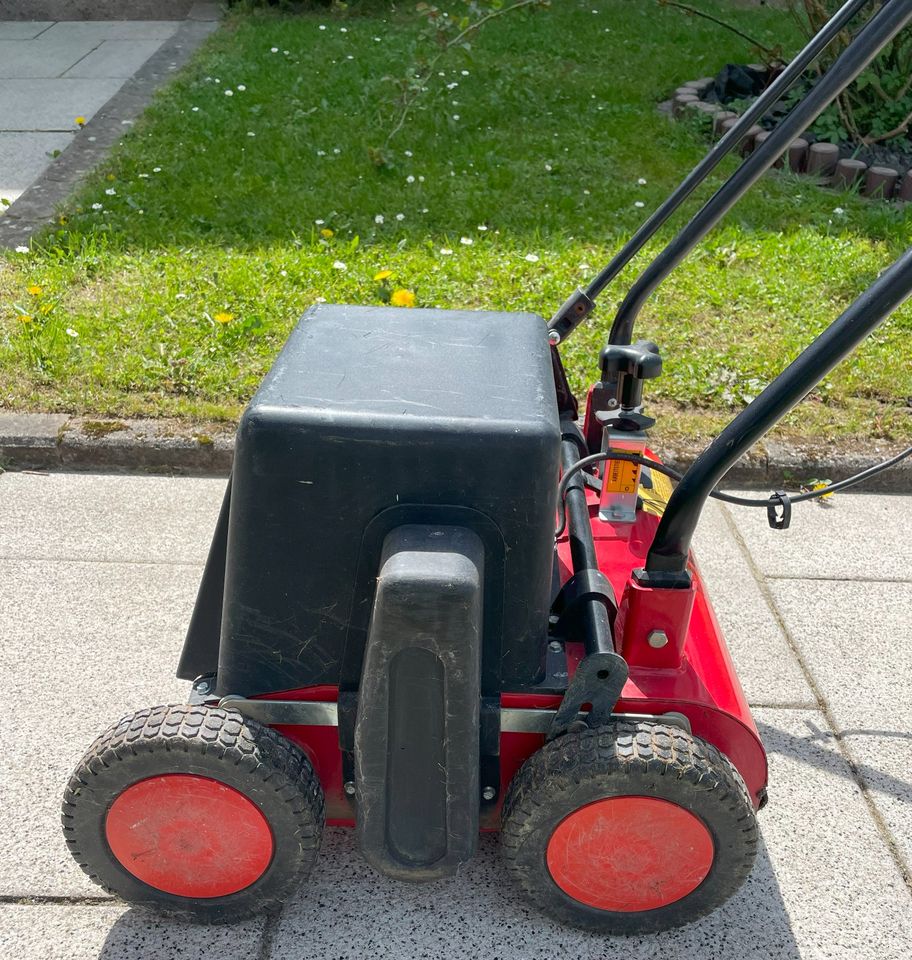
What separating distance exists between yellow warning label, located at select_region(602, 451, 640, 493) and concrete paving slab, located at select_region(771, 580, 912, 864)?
66cm

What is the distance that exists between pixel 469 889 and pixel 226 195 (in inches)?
126

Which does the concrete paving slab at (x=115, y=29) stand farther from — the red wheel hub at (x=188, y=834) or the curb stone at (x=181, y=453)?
the red wheel hub at (x=188, y=834)

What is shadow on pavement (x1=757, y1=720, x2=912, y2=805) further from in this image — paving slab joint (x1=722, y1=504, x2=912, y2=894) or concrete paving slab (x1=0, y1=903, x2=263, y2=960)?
concrete paving slab (x1=0, y1=903, x2=263, y2=960)

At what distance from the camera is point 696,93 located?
17.4 ft

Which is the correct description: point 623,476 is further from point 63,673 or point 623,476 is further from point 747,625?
point 63,673

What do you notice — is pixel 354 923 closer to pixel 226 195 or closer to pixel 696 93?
pixel 226 195

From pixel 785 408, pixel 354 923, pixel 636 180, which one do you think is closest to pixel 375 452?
pixel 785 408

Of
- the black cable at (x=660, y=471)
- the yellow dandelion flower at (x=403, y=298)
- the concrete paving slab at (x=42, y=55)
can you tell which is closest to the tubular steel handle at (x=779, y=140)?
the black cable at (x=660, y=471)

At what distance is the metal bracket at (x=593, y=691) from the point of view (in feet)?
4.47

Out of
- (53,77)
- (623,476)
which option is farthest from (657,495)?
(53,77)

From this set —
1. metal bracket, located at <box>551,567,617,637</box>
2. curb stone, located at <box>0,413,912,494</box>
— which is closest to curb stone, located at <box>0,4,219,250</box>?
curb stone, located at <box>0,413,912,494</box>

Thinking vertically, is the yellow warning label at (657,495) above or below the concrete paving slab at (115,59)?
above

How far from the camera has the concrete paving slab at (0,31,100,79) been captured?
602 centimetres

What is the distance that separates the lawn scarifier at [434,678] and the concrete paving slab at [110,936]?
62 mm
